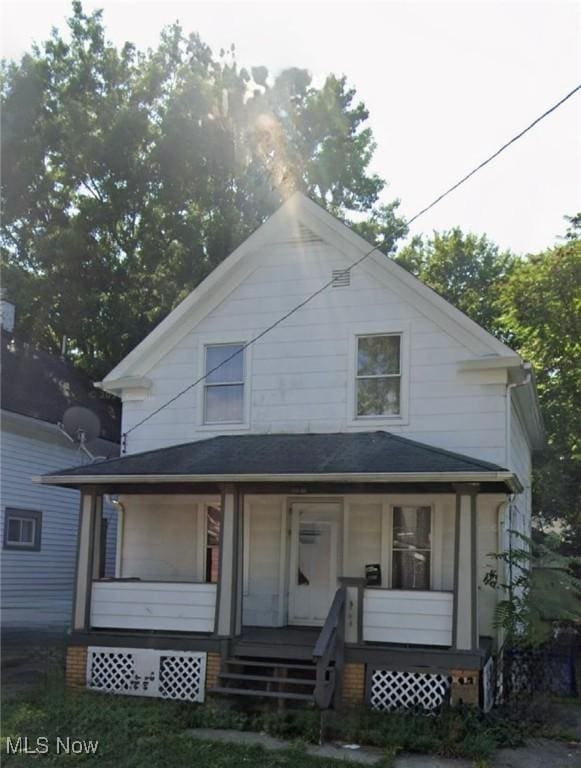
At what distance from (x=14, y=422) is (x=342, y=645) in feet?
26.1

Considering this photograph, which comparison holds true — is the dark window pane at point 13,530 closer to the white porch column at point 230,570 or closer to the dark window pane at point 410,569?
the white porch column at point 230,570

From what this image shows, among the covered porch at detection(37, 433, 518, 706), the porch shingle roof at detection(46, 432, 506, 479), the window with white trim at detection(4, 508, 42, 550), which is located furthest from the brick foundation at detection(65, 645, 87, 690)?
the window with white trim at detection(4, 508, 42, 550)

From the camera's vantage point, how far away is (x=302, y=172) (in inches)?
1081

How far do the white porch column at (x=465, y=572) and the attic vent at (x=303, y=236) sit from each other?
527cm

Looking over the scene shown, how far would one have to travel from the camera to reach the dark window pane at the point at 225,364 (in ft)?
45.9

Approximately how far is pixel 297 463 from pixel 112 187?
14513 millimetres

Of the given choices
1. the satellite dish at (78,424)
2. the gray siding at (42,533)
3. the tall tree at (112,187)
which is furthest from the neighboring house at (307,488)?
the tall tree at (112,187)

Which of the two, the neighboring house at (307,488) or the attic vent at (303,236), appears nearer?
the neighboring house at (307,488)

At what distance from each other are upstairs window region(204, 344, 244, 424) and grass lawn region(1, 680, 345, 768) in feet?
15.9

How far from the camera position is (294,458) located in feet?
38.5

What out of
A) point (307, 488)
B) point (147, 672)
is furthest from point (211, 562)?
point (307, 488)

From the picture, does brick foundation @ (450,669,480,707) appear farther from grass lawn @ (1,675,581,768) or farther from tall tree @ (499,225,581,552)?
tall tree @ (499,225,581,552)

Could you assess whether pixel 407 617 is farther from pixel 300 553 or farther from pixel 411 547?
pixel 300 553

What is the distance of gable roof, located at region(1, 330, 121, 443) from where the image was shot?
52.5 feet
